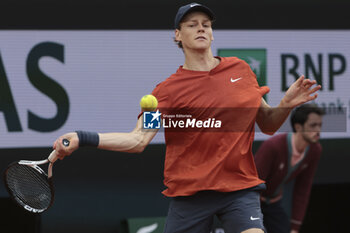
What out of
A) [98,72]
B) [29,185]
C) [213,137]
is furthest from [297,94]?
[98,72]

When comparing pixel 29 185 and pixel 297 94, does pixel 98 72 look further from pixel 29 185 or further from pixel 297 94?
pixel 297 94

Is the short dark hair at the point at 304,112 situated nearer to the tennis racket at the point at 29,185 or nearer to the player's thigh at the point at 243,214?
the player's thigh at the point at 243,214

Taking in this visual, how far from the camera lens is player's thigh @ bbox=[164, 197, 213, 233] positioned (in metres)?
3.94

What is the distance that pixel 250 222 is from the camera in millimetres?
3812

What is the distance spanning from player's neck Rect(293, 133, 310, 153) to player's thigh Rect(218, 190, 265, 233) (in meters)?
2.00

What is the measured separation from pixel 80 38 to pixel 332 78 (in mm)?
2068

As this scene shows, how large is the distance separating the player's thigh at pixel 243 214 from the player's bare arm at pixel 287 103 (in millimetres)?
420

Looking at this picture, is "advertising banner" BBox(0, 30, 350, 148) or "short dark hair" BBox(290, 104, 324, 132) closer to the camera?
"advertising banner" BBox(0, 30, 350, 148)

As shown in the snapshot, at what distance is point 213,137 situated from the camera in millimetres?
3906
